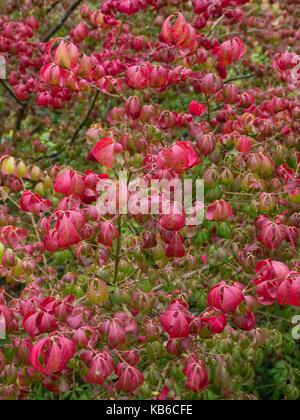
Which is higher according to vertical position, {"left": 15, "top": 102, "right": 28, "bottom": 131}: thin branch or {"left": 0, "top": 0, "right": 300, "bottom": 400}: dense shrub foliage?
{"left": 15, "top": 102, "right": 28, "bottom": 131}: thin branch

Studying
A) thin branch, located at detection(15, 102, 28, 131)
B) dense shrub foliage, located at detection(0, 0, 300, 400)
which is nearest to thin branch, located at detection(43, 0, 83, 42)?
thin branch, located at detection(15, 102, 28, 131)

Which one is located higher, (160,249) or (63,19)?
(63,19)

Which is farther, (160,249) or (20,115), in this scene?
(20,115)

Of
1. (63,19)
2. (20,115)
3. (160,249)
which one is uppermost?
(63,19)

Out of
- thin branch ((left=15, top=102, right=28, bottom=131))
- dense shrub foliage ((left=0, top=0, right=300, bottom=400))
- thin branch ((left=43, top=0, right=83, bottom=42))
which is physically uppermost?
thin branch ((left=43, top=0, right=83, bottom=42))

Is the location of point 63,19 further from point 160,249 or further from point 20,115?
point 160,249

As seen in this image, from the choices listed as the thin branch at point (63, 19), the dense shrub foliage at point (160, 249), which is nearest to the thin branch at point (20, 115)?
the thin branch at point (63, 19)

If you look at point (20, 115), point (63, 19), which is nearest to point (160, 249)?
point (20, 115)

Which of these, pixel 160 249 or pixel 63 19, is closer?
pixel 160 249

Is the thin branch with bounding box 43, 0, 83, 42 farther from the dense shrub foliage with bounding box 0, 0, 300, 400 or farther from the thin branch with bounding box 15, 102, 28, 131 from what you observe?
the dense shrub foliage with bounding box 0, 0, 300, 400

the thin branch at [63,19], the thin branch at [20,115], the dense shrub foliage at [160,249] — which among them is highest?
the thin branch at [63,19]

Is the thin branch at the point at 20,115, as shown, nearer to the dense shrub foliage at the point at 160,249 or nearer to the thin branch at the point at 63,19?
the thin branch at the point at 63,19

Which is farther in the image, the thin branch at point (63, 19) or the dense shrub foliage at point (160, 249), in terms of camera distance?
the thin branch at point (63, 19)
